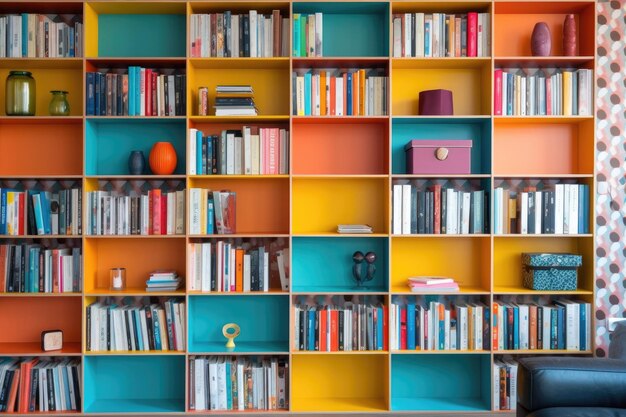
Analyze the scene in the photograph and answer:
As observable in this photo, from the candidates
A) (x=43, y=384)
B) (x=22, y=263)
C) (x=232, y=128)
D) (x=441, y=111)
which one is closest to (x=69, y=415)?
(x=43, y=384)

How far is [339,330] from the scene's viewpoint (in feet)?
12.2

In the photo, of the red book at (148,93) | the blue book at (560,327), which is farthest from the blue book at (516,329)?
the red book at (148,93)

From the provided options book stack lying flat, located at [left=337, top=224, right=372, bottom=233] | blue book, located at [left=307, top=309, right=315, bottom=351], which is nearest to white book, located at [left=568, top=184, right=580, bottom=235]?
book stack lying flat, located at [left=337, top=224, right=372, bottom=233]

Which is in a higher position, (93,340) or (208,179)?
(208,179)

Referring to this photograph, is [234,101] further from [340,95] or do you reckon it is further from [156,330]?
[156,330]

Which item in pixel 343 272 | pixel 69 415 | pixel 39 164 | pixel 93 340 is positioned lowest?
pixel 69 415

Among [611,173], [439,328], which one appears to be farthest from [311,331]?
[611,173]

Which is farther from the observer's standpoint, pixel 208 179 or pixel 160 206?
pixel 208 179

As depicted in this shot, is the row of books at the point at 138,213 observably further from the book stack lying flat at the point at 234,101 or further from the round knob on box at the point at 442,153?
the round knob on box at the point at 442,153

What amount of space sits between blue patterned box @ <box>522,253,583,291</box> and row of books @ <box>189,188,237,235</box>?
1.85 meters

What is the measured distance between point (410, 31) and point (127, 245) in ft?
7.35

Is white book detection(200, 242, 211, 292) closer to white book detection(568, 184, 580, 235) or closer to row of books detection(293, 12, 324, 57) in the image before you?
row of books detection(293, 12, 324, 57)

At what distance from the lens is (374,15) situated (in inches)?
Answer: 156

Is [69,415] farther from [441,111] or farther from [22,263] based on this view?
[441,111]
